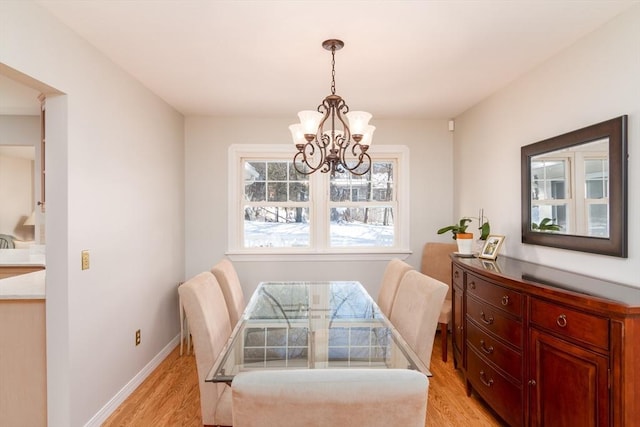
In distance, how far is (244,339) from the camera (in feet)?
5.82

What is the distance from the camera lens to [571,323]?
156 cm

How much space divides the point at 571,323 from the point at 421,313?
2.20 ft

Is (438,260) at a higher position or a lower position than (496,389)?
higher

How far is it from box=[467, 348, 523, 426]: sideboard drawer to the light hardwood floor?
0.53 feet

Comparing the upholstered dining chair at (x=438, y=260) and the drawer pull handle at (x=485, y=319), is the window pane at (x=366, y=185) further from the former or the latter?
the drawer pull handle at (x=485, y=319)

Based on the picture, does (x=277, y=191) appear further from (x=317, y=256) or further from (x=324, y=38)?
(x=324, y=38)

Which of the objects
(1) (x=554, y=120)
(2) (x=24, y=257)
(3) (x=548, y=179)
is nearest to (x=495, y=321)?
(3) (x=548, y=179)

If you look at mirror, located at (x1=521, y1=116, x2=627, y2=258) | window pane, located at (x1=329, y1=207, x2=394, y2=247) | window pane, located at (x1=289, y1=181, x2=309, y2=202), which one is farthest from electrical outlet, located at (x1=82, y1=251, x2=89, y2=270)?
mirror, located at (x1=521, y1=116, x2=627, y2=258)

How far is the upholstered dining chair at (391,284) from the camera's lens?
240cm

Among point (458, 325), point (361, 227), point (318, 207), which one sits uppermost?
point (318, 207)

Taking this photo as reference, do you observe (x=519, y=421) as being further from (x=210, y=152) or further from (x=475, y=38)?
(x=210, y=152)

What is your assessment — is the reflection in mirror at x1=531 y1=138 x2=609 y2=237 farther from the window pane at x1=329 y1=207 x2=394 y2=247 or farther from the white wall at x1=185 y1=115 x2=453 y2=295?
the window pane at x1=329 y1=207 x2=394 y2=247

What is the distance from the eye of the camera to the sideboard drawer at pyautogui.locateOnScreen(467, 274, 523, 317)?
6.26 ft

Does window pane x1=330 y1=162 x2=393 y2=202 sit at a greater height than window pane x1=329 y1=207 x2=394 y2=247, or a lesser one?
greater
